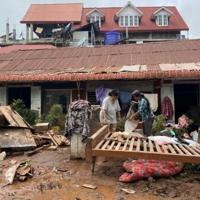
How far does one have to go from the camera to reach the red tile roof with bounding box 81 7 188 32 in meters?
34.1

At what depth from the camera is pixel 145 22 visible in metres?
35.0

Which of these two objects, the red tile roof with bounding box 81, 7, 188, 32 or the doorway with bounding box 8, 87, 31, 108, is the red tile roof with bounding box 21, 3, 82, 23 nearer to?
the red tile roof with bounding box 81, 7, 188, 32

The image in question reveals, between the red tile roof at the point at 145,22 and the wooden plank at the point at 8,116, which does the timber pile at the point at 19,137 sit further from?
the red tile roof at the point at 145,22

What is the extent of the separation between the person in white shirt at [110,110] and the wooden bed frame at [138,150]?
0.81 meters

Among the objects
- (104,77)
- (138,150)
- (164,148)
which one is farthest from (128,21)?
(138,150)

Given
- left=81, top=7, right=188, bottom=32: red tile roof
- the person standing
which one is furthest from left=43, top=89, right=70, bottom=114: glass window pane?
left=81, top=7, right=188, bottom=32: red tile roof

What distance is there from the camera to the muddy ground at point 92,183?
5020 mm

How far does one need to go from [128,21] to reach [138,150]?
3065 cm

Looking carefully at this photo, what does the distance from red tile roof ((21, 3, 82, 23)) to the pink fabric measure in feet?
95.4

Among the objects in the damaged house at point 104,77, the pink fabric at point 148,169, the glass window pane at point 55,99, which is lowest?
the pink fabric at point 148,169

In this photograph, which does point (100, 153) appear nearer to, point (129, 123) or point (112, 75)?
point (129, 123)

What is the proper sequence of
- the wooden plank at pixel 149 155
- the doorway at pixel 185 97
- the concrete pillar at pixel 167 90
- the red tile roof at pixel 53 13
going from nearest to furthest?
the wooden plank at pixel 149 155, the concrete pillar at pixel 167 90, the doorway at pixel 185 97, the red tile roof at pixel 53 13

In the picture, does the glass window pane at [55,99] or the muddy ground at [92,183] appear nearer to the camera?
the muddy ground at [92,183]

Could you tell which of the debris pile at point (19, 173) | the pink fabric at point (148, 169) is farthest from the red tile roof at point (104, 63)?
the debris pile at point (19, 173)
